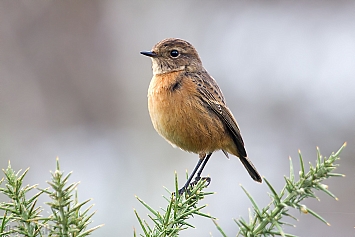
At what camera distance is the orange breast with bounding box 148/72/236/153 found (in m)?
3.47

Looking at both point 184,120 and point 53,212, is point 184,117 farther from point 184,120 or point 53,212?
point 53,212

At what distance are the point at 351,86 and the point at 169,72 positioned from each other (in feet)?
13.5

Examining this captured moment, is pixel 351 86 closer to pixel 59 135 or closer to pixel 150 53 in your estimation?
pixel 150 53

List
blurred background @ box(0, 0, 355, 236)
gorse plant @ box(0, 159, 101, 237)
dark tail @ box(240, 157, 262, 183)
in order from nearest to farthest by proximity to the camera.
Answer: gorse plant @ box(0, 159, 101, 237)
dark tail @ box(240, 157, 262, 183)
blurred background @ box(0, 0, 355, 236)

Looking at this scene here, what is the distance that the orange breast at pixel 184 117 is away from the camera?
347cm

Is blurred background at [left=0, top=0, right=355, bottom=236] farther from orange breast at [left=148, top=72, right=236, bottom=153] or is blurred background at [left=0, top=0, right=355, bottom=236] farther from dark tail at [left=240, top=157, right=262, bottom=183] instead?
orange breast at [left=148, top=72, right=236, bottom=153]

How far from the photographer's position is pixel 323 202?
646cm

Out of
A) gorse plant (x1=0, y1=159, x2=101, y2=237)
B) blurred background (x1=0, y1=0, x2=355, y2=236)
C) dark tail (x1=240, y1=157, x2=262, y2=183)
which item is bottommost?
gorse plant (x1=0, y1=159, x2=101, y2=237)

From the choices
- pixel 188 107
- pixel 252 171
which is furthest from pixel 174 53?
pixel 252 171

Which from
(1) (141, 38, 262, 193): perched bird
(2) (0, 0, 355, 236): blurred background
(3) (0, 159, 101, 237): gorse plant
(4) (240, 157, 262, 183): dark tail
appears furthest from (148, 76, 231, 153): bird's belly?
(2) (0, 0, 355, 236): blurred background

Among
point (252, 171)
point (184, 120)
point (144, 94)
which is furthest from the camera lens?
point (144, 94)

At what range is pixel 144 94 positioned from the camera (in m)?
8.57

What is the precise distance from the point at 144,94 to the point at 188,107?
5079mm

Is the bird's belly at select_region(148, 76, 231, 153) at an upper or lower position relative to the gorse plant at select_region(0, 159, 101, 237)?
upper
